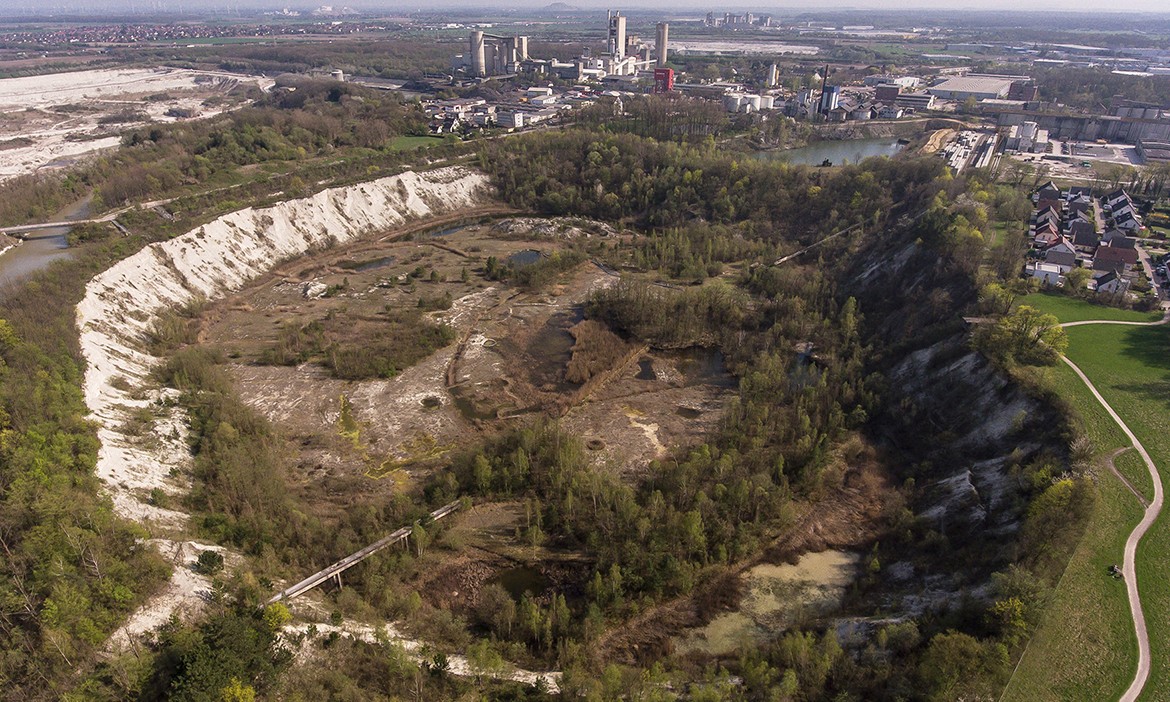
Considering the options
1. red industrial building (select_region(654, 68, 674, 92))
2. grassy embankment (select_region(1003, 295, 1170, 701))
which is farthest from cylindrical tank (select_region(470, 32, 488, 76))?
grassy embankment (select_region(1003, 295, 1170, 701))

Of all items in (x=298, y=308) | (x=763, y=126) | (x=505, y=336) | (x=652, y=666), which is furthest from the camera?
(x=763, y=126)

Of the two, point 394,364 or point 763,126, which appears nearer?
point 394,364

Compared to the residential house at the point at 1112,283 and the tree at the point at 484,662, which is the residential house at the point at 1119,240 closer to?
the residential house at the point at 1112,283

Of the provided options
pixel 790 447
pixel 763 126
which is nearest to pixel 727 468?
pixel 790 447

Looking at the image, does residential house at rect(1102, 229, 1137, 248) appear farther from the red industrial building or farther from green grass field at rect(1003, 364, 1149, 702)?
the red industrial building

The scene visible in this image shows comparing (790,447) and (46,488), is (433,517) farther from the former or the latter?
(790,447)

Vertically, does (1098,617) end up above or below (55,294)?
below

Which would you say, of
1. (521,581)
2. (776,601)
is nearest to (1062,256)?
(776,601)
